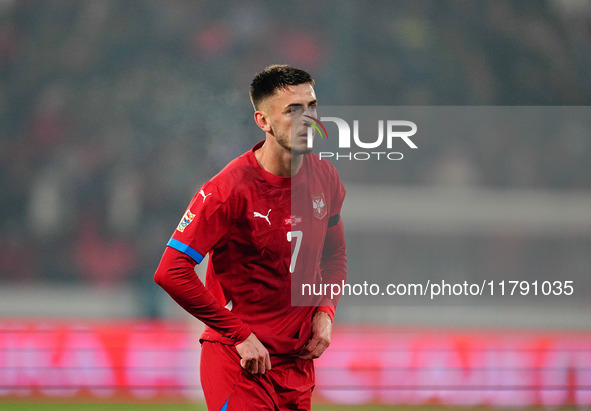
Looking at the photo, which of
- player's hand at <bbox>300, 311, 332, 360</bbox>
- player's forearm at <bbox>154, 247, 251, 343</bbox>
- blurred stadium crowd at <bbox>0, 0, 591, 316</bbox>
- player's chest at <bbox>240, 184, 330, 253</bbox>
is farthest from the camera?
blurred stadium crowd at <bbox>0, 0, 591, 316</bbox>

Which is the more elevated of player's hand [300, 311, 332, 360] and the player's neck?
the player's neck

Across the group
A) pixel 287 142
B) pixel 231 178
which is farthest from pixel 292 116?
pixel 231 178

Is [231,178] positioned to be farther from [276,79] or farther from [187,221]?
[276,79]

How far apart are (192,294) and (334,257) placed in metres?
0.66

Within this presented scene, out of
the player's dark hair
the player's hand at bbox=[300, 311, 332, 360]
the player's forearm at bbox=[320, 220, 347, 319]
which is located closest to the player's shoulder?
the player's dark hair

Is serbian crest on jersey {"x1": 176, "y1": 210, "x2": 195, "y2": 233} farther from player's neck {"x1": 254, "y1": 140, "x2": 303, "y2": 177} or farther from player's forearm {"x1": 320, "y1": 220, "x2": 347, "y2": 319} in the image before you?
player's forearm {"x1": 320, "y1": 220, "x2": 347, "y2": 319}

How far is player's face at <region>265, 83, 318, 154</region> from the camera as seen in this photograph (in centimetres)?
210

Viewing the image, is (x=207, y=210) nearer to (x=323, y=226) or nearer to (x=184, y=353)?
(x=323, y=226)

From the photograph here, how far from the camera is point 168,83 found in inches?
254

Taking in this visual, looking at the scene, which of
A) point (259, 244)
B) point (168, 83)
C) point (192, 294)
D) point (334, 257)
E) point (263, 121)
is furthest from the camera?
point (168, 83)

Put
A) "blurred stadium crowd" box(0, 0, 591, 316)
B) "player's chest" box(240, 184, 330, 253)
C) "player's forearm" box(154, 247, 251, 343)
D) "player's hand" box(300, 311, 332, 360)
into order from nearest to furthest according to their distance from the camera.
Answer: "player's forearm" box(154, 247, 251, 343)
"player's chest" box(240, 184, 330, 253)
"player's hand" box(300, 311, 332, 360)
"blurred stadium crowd" box(0, 0, 591, 316)

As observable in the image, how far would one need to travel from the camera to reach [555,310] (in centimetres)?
425

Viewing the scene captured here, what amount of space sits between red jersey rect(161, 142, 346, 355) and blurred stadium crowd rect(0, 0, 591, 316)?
3.70 metres

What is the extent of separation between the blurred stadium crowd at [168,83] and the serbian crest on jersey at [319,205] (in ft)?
11.8
